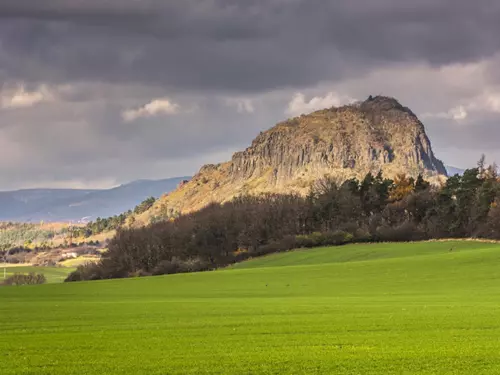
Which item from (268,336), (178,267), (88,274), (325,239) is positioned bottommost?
(268,336)

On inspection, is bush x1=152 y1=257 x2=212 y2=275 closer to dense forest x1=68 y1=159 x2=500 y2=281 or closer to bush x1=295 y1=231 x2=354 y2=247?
dense forest x1=68 y1=159 x2=500 y2=281

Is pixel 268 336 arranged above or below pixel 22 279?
below

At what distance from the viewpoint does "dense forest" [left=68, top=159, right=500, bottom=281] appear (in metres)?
115

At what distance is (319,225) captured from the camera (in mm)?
139875

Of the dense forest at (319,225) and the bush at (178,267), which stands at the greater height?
the dense forest at (319,225)

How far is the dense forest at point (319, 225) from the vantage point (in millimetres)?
115312

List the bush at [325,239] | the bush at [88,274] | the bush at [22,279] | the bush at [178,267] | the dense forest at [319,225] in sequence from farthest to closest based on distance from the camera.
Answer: the bush at [22,279] → the bush at [88,274] → the bush at [325,239] → the dense forest at [319,225] → the bush at [178,267]

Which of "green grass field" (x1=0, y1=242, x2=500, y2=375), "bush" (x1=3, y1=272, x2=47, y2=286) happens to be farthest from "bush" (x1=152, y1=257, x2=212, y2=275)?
"green grass field" (x1=0, y1=242, x2=500, y2=375)

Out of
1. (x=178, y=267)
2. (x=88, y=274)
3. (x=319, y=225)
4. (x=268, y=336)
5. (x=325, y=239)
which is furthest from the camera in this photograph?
(x=319, y=225)

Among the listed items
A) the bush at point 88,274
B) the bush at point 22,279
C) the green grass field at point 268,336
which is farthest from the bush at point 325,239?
the green grass field at point 268,336

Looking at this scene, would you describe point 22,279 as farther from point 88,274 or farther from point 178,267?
point 178,267

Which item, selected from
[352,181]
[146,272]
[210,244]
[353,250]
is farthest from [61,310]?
[352,181]

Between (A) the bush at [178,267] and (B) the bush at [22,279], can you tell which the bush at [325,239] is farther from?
(B) the bush at [22,279]

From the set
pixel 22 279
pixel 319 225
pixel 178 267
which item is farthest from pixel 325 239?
pixel 22 279
